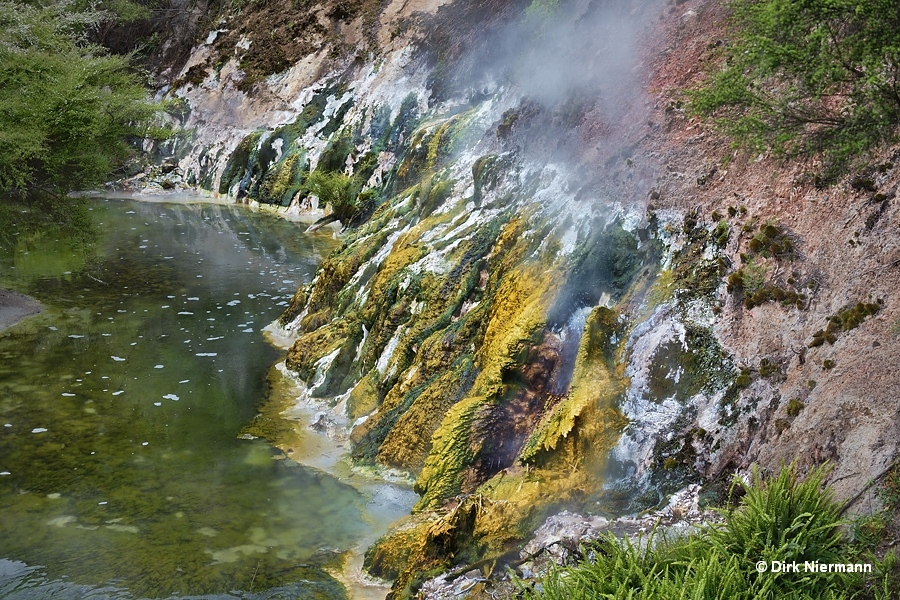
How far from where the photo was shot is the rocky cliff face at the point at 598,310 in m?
7.73

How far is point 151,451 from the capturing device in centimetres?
1137

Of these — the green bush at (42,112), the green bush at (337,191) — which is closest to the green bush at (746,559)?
the green bush at (42,112)

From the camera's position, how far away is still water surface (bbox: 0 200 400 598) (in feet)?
28.6

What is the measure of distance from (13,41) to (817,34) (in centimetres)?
1959

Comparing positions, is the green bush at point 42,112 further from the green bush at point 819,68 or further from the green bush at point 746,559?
the green bush at point 746,559

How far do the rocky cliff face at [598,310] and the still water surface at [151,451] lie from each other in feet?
3.55

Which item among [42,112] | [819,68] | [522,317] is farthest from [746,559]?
[42,112]

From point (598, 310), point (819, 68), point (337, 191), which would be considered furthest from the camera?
point (337, 191)

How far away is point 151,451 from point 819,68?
941cm

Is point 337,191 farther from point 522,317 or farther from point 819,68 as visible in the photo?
point 819,68

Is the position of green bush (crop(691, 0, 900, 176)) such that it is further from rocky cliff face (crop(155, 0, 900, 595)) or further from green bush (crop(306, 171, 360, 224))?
green bush (crop(306, 171, 360, 224))

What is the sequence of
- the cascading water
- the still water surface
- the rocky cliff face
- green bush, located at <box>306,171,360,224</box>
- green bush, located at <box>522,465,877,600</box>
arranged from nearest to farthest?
1. green bush, located at <box>522,465,877,600</box>
2. the rocky cliff face
3. the cascading water
4. the still water surface
5. green bush, located at <box>306,171,360,224</box>

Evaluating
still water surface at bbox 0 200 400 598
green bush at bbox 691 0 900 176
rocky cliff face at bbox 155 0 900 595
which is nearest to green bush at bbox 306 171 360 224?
still water surface at bbox 0 200 400 598

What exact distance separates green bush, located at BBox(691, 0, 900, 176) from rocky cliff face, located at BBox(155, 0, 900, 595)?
0.88m
